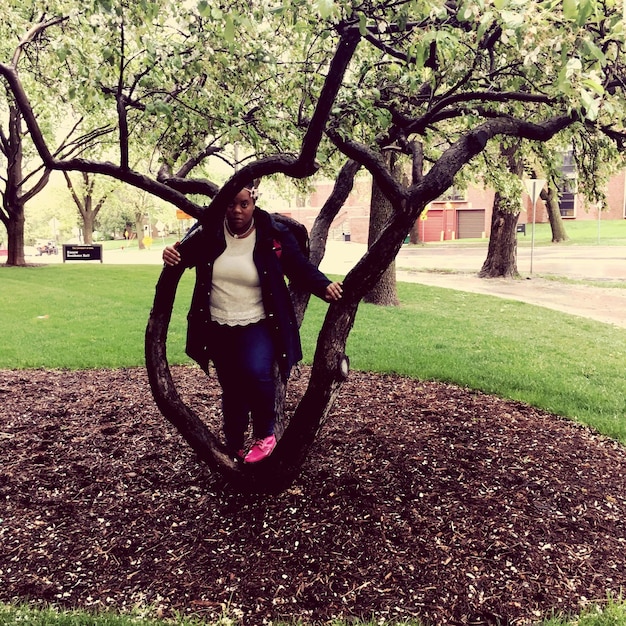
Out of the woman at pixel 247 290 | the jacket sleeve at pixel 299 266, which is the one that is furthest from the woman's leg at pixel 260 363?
the jacket sleeve at pixel 299 266

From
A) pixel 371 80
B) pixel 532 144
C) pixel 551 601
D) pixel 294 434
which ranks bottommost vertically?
pixel 551 601

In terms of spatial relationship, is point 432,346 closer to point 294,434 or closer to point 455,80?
point 455,80

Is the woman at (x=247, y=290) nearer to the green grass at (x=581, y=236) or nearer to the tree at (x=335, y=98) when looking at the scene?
the tree at (x=335, y=98)

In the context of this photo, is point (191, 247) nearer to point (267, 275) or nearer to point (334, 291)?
point (267, 275)

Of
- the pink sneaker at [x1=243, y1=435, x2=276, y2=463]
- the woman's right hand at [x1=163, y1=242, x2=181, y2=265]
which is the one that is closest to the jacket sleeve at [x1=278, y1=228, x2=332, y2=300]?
the woman's right hand at [x1=163, y1=242, x2=181, y2=265]

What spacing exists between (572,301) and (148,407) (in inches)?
440

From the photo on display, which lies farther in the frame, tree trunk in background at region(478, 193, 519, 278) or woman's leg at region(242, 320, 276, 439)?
tree trunk in background at region(478, 193, 519, 278)

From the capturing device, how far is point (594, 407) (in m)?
5.75

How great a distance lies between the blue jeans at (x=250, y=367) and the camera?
3400mm

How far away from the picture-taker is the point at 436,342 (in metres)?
8.91

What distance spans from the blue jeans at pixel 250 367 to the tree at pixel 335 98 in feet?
0.70

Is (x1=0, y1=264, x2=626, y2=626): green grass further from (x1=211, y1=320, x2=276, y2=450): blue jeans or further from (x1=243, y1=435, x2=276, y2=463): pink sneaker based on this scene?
(x1=211, y1=320, x2=276, y2=450): blue jeans

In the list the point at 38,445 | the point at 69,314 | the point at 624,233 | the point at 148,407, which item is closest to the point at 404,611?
the point at 38,445

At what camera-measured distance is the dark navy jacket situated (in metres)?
3.38
